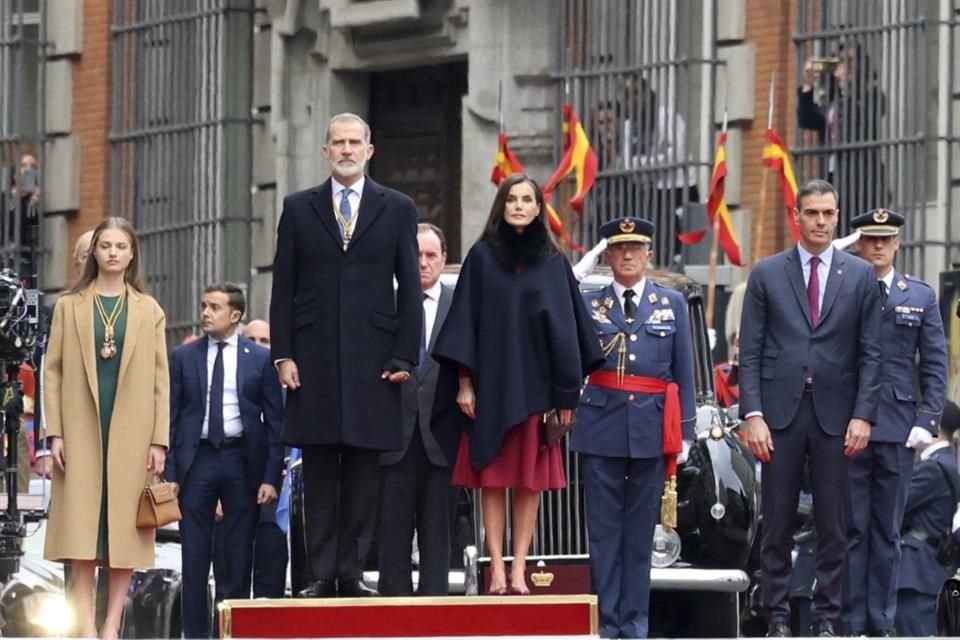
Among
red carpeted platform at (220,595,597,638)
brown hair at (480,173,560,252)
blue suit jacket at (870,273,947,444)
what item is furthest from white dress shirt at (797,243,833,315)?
red carpeted platform at (220,595,597,638)

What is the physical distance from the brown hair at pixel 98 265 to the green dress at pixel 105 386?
136 millimetres

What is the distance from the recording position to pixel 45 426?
13.7 metres

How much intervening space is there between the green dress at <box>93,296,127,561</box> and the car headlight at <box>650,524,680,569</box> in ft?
10.0

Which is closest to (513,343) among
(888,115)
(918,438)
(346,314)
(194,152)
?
(346,314)

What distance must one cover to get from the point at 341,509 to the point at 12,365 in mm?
2377

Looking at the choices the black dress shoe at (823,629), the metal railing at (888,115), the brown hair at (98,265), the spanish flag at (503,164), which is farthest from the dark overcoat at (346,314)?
the spanish flag at (503,164)

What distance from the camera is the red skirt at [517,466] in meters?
13.6

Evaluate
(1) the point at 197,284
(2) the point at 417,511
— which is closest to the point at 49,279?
(1) the point at 197,284

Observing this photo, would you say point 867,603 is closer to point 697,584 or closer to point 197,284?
point 697,584

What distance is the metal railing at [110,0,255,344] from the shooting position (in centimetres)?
2695

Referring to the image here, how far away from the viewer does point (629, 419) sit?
46.6 ft

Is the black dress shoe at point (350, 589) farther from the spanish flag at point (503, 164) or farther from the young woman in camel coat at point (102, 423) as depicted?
the spanish flag at point (503, 164)

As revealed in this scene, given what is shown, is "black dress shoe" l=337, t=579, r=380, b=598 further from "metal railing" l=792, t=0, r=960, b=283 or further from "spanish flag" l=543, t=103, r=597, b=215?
"spanish flag" l=543, t=103, r=597, b=215

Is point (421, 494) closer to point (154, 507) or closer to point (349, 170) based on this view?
point (154, 507)
